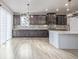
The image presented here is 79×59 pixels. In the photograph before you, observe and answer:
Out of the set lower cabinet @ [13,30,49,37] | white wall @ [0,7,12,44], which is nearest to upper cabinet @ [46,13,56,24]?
lower cabinet @ [13,30,49,37]

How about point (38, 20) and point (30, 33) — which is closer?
point (30, 33)

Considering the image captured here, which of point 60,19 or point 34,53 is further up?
point 60,19

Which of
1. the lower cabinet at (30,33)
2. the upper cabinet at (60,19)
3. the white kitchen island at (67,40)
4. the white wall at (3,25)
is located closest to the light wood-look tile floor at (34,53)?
the white kitchen island at (67,40)

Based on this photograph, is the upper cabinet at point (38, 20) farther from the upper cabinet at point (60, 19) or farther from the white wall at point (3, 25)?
the white wall at point (3, 25)

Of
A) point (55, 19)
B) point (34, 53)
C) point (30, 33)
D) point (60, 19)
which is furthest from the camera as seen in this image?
point (60, 19)

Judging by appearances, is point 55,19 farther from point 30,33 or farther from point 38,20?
point 30,33

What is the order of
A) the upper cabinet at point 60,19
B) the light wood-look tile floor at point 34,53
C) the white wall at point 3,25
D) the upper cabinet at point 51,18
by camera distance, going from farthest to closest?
the upper cabinet at point 60,19 → the upper cabinet at point 51,18 → the white wall at point 3,25 → the light wood-look tile floor at point 34,53

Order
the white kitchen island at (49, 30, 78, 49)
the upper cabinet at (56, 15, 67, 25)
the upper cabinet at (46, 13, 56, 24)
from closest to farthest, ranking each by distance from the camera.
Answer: the white kitchen island at (49, 30, 78, 49) < the upper cabinet at (46, 13, 56, 24) < the upper cabinet at (56, 15, 67, 25)

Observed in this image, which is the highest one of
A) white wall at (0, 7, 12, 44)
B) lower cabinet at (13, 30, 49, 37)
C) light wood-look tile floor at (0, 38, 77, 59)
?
white wall at (0, 7, 12, 44)

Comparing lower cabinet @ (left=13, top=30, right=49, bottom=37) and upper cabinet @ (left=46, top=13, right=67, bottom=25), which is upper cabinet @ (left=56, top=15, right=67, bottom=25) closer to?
upper cabinet @ (left=46, top=13, right=67, bottom=25)

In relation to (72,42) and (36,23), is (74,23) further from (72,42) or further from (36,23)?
(36,23)

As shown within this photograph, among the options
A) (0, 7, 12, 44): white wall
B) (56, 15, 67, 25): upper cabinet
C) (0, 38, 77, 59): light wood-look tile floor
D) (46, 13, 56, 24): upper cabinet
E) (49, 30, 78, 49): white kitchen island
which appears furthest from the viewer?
(56, 15, 67, 25): upper cabinet

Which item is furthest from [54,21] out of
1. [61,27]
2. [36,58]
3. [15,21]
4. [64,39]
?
[36,58]

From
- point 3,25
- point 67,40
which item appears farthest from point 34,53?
point 3,25
